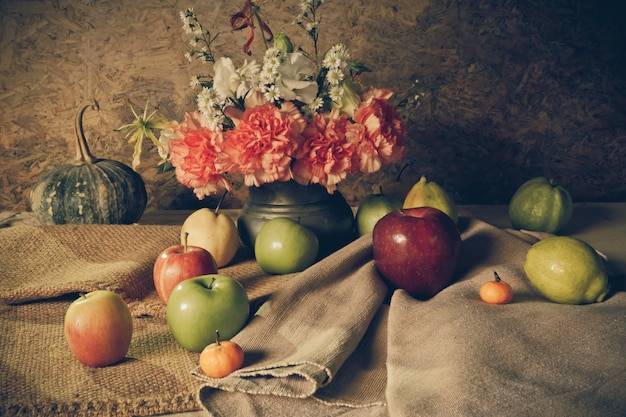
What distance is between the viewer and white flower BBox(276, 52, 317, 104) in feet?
4.50

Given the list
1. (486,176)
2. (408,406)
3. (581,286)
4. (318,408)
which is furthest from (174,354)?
(486,176)

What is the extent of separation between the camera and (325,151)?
4.51 ft

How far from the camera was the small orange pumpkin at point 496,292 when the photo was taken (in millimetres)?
1119

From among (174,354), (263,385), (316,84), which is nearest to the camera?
(263,385)

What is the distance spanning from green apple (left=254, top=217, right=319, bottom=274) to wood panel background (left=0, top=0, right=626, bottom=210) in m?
0.78

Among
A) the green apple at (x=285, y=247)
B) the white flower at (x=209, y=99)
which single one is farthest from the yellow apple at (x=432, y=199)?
the white flower at (x=209, y=99)

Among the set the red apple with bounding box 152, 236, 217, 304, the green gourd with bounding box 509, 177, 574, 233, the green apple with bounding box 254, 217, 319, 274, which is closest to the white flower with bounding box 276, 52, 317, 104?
the green apple with bounding box 254, 217, 319, 274

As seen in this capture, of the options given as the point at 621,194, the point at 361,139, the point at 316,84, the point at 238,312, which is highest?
the point at 316,84

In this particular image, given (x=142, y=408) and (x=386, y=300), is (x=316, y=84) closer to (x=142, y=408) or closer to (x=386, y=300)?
(x=386, y=300)

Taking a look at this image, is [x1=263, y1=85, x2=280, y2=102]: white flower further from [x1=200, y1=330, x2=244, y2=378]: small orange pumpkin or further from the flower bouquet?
[x1=200, y1=330, x2=244, y2=378]: small orange pumpkin

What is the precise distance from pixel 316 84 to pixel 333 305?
1.73 feet

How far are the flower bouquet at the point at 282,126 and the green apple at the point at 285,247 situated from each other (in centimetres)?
11

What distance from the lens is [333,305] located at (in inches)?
47.0

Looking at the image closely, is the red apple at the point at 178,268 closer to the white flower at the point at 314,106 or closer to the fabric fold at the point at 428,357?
the fabric fold at the point at 428,357
